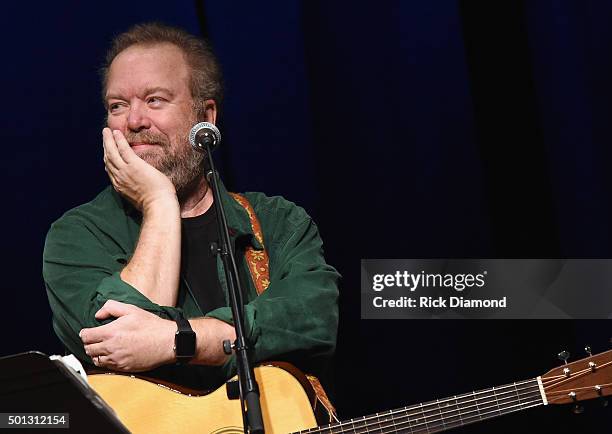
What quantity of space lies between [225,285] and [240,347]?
2.56 feet

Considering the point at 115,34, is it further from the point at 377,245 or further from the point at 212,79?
the point at 377,245

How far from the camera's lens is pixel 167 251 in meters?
3.02

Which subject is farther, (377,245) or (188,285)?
(377,245)

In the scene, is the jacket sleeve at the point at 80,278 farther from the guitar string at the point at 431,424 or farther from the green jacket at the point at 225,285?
the guitar string at the point at 431,424

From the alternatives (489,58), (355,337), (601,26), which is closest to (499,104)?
(489,58)

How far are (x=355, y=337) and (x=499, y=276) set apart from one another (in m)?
0.60

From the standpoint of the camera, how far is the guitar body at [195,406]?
2670mm

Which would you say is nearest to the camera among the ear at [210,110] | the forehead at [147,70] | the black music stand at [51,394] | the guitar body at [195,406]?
the black music stand at [51,394]

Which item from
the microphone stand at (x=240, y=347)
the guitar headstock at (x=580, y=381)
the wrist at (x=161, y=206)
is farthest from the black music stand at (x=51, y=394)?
the guitar headstock at (x=580, y=381)

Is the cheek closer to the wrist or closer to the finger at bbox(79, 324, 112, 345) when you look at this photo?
the wrist

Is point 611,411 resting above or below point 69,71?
below

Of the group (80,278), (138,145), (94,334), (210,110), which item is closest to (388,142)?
(210,110)

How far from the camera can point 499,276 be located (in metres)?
3.89

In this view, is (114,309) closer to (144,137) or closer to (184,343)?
(184,343)
